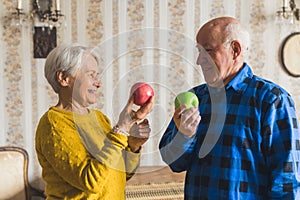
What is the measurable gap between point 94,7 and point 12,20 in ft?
1.96

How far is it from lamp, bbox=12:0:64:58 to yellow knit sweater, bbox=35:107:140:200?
1.73 metres

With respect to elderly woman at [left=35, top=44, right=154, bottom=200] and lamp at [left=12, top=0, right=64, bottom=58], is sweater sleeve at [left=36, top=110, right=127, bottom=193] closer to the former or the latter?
elderly woman at [left=35, top=44, right=154, bottom=200]

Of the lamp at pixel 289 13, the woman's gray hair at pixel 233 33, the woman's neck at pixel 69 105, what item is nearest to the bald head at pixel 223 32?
the woman's gray hair at pixel 233 33

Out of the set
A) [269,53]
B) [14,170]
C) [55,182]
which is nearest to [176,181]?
[14,170]

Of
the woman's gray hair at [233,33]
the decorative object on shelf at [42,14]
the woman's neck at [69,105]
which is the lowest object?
the woman's neck at [69,105]

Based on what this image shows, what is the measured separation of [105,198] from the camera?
1394mm

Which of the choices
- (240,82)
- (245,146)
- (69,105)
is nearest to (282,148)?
(245,146)

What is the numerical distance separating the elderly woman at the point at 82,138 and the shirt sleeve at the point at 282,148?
1.20 feet

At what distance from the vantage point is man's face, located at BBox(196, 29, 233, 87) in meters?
1.32

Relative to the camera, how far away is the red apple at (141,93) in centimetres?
121

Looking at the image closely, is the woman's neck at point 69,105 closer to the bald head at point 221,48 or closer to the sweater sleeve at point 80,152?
the sweater sleeve at point 80,152

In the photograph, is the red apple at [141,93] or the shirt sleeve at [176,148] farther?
the shirt sleeve at [176,148]

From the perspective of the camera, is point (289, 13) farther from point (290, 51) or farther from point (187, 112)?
point (187, 112)

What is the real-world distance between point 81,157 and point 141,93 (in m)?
0.29
